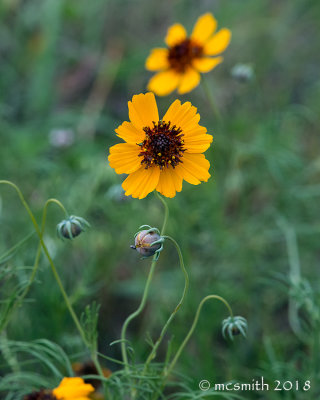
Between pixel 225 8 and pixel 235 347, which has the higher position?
pixel 225 8

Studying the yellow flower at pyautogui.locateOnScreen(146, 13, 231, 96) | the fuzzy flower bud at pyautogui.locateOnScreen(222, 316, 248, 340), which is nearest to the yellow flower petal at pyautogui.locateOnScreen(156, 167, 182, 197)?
the fuzzy flower bud at pyautogui.locateOnScreen(222, 316, 248, 340)

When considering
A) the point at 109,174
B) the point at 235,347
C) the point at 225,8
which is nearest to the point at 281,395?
the point at 235,347

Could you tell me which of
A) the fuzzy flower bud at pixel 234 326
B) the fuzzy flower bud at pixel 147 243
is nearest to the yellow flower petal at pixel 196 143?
the fuzzy flower bud at pixel 147 243

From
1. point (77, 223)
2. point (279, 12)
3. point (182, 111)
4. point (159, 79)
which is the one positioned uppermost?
point (279, 12)

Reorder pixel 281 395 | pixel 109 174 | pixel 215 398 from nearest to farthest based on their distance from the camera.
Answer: pixel 281 395 < pixel 215 398 < pixel 109 174

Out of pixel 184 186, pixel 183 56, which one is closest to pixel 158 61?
pixel 183 56

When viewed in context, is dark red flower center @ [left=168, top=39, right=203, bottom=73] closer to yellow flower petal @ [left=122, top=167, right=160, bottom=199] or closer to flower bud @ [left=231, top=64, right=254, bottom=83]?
flower bud @ [left=231, top=64, right=254, bottom=83]

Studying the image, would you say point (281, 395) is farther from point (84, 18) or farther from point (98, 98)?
point (84, 18)
